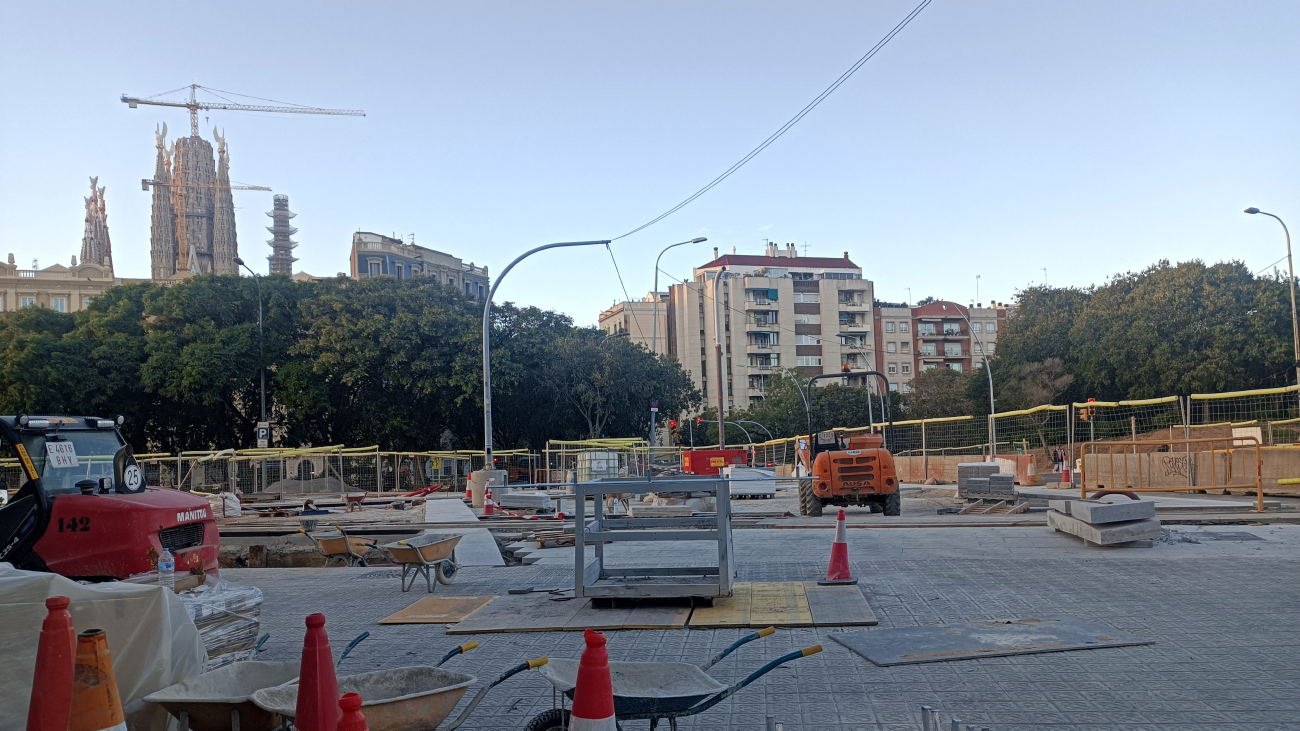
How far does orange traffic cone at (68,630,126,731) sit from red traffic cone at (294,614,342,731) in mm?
691

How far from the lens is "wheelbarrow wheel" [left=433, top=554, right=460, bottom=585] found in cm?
1123

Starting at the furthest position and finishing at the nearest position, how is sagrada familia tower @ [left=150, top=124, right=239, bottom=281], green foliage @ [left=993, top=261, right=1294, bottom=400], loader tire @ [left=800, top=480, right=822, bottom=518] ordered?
sagrada familia tower @ [left=150, top=124, right=239, bottom=281] < green foliage @ [left=993, top=261, right=1294, bottom=400] < loader tire @ [left=800, top=480, right=822, bottom=518]

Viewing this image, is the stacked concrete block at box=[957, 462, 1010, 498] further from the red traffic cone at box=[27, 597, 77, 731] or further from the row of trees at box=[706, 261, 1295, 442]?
the row of trees at box=[706, 261, 1295, 442]

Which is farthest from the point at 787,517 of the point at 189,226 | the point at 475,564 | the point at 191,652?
the point at 189,226

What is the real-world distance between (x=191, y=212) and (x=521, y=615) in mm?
176463

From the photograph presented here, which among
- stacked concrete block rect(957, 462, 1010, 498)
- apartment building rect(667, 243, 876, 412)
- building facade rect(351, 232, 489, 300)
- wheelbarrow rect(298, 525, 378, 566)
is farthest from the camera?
building facade rect(351, 232, 489, 300)

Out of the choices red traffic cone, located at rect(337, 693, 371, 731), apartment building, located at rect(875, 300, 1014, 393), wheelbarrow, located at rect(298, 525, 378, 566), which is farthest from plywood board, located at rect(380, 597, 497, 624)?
apartment building, located at rect(875, 300, 1014, 393)

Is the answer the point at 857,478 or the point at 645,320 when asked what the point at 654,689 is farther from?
the point at 645,320

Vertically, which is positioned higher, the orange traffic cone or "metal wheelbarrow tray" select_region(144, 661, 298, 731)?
the orange traffic cone

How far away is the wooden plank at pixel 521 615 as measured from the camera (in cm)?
822

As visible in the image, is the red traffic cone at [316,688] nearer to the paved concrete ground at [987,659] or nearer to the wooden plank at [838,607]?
the paved concrete ground at [987,659]

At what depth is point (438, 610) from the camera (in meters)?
9.45

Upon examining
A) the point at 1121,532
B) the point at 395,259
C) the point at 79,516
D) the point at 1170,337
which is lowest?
the point at 1121,532

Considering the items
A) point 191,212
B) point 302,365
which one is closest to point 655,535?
point 302,365
